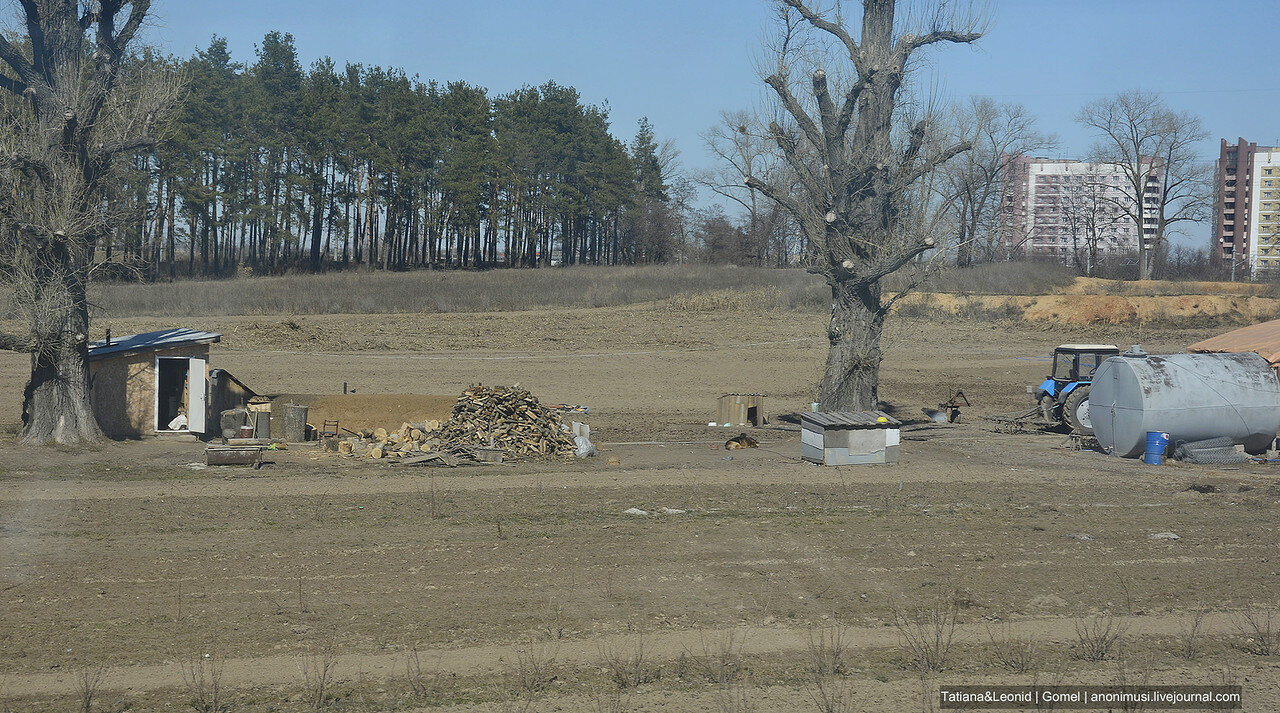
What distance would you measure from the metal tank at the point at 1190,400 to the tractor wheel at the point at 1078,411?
1.51 meters

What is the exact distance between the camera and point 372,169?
74125mm

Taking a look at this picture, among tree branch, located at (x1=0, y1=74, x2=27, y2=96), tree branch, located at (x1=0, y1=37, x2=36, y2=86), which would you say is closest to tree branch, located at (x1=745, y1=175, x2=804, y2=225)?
tree branch, located at (x1=0, y1=37, x2=36, y2=86)

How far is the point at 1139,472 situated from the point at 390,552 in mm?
13194

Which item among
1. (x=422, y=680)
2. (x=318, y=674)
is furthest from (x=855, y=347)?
(x=318, y=674)

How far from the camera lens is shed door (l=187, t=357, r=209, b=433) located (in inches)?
770

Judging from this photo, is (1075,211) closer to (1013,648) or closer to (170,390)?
(170,390)

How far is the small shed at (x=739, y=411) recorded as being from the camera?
22016mm

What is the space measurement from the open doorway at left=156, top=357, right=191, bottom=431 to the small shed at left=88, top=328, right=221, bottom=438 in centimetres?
4

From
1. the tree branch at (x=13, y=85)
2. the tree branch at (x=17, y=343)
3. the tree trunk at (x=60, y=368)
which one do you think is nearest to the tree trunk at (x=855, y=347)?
the tree trunk at (x=60, y=368)

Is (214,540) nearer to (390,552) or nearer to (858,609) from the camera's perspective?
(390,552)

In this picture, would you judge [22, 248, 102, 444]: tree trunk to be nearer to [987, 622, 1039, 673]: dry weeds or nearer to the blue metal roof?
the blue metal roof

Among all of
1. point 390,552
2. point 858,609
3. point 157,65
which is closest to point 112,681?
point 390,552

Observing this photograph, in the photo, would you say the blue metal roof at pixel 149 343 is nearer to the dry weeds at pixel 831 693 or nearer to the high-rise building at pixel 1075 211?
the dry weeds at pixel 831 693

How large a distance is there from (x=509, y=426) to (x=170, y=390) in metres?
9.15
